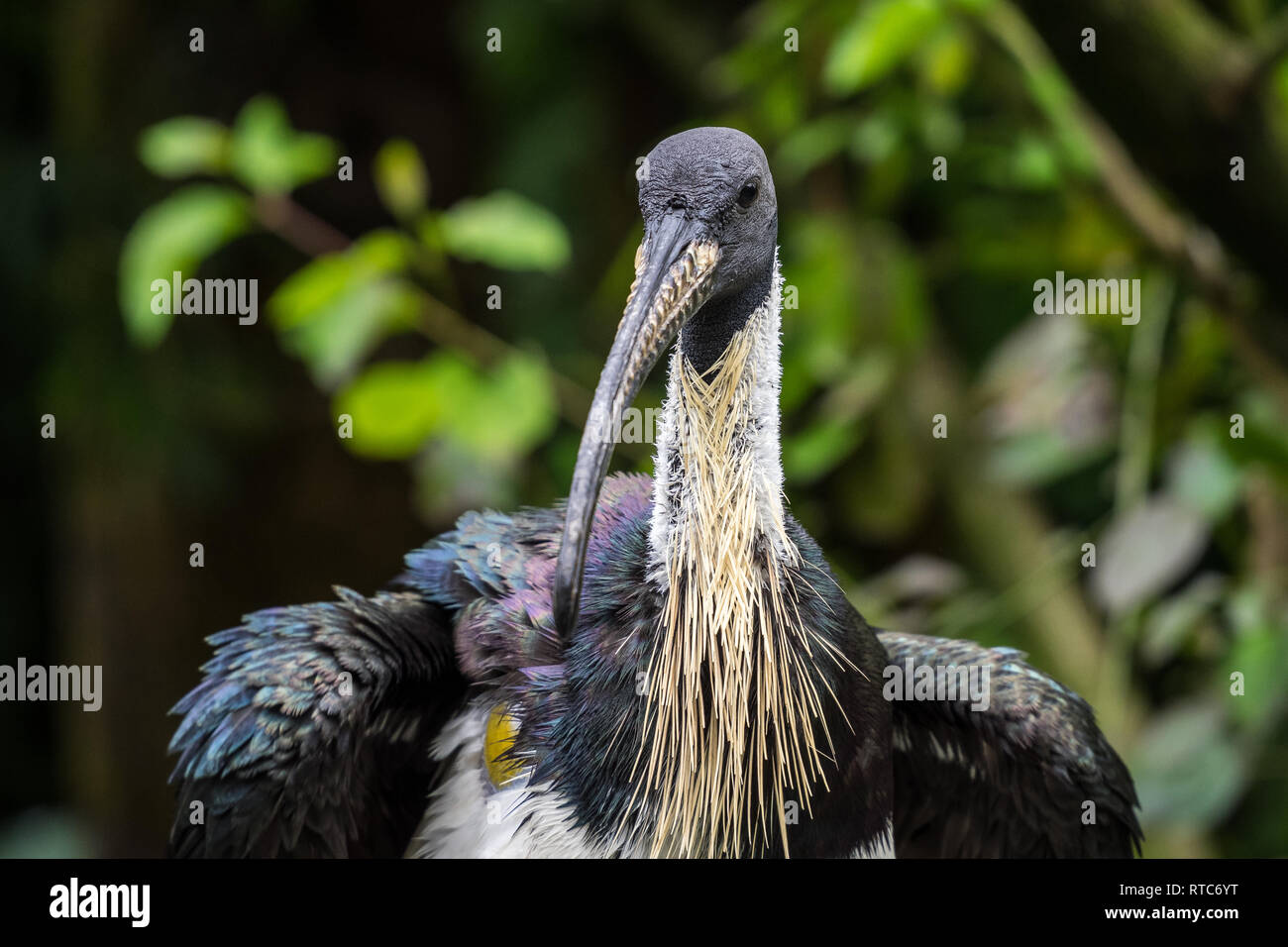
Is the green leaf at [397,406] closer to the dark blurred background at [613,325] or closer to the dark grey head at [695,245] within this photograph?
the dark blurred background at [613,325]

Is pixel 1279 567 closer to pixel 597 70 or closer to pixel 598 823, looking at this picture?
pixel 598 823

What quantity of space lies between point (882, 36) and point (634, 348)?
47.9 inches

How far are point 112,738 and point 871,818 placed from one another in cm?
354

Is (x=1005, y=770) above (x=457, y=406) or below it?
below

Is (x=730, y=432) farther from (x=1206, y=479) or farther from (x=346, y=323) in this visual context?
(x=1206, y=479)

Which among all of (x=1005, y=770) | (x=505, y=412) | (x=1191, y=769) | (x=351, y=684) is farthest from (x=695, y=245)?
(x=1191, y=769)

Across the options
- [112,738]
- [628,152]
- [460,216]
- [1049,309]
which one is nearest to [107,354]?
[112,738]

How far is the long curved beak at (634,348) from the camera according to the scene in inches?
41.1

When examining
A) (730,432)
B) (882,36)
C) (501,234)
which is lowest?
(730,432)

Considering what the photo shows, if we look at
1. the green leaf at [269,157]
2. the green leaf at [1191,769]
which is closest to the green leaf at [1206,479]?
the green leaf at [1191,769]

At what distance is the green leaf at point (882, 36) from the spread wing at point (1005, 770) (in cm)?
99

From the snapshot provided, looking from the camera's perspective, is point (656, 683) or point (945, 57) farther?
point (945, 57)

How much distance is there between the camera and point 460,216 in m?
2.29

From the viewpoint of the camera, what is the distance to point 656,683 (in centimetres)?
142
